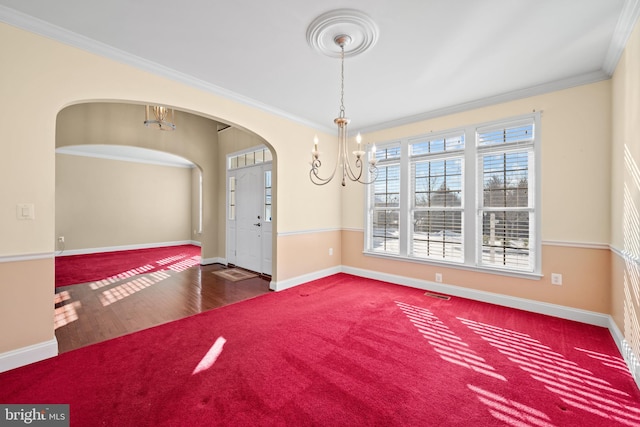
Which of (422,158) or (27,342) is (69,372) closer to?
(27,342)

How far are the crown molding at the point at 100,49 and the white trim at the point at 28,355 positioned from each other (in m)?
2.63

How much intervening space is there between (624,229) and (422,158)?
2.42m

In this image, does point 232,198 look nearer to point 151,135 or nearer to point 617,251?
point 151,135

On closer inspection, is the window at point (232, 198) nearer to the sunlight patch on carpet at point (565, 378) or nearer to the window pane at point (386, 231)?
the window pane at point (386, 231)

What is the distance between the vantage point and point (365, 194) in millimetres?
5020

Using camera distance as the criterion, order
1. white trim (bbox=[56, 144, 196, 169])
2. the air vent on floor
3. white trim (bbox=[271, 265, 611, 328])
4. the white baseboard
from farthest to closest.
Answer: white trim (bbox=[56, 144, 196, 169])
the air vent on floor
white trim (bbox=[271, 265, 611, 328])
the white baseboard

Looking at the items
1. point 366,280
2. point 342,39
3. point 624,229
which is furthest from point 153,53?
point 624,229

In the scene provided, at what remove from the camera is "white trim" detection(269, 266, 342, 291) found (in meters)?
4.23

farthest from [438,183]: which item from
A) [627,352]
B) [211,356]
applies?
[211,356]

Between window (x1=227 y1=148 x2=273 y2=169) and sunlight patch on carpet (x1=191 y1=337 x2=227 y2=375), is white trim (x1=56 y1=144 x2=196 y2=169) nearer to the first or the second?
window (x1=227 y1=148 x2=273 y2=169)

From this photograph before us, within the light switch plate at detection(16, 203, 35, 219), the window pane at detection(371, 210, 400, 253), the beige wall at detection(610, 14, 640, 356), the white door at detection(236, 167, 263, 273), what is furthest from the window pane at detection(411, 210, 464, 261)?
the light switch plate at detection(16, 203, 35, 219)

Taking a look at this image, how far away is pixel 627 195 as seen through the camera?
7.85 feet

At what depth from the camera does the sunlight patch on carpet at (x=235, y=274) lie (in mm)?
4941

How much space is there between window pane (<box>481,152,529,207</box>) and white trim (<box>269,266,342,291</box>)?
9.27ft
